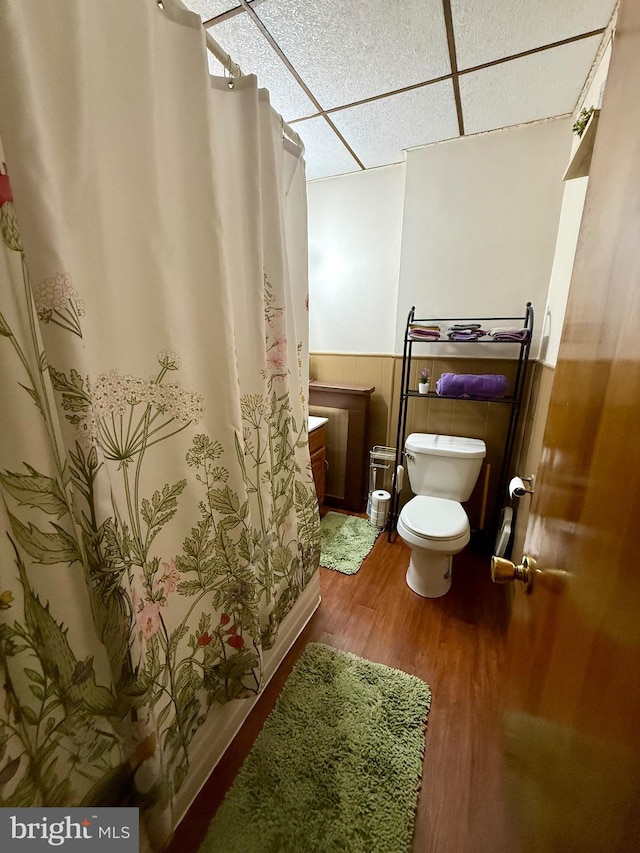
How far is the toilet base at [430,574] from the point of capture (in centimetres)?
167

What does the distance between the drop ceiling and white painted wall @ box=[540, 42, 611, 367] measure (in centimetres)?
13

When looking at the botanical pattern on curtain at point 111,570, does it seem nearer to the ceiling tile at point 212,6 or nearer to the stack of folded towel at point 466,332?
the ceiling tile at point 212,6

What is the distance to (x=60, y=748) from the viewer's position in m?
0.61

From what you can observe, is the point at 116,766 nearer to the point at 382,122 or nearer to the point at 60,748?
the point at 60,748

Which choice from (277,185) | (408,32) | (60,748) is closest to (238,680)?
(60,748)

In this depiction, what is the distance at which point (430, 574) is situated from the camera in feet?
5.49

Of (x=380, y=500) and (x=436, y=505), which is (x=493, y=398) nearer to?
(x=436, y=505)

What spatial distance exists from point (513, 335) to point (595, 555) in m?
1.63

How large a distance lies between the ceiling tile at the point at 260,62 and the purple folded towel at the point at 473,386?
1583 millimetres

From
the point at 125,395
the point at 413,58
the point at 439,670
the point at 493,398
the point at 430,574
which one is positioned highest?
the point at 413,58

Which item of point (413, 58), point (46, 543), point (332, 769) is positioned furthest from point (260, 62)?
point (332, 769)

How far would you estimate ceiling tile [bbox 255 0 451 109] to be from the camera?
1.10 meters

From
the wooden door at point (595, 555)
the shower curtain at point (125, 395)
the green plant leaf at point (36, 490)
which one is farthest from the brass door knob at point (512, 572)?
the green plant leaf at point (36, 490)

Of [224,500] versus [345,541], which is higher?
[224,500]
